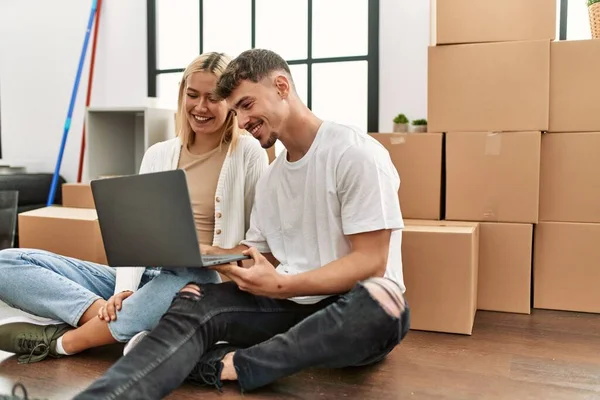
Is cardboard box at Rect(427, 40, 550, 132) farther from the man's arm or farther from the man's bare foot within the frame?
the man's bare foot

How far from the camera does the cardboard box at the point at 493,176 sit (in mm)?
1903

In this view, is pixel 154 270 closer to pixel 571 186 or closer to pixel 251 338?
pixel 251 338

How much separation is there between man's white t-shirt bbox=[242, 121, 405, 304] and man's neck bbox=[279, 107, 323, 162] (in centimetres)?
2

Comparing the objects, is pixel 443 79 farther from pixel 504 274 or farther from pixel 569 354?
pixel 569 354

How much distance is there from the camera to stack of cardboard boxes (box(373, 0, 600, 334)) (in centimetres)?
189

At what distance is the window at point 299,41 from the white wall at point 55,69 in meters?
0.13

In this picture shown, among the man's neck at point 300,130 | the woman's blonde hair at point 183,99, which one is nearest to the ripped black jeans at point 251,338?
the man's neck at point 300,130

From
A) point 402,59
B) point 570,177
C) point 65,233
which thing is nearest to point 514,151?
point 570,177

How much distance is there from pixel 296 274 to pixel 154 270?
0.51m

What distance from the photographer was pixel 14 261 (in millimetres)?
1518

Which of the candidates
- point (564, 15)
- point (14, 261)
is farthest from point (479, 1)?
point (14, 261)

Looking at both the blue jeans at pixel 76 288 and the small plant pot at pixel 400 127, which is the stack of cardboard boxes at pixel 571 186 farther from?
the blue jeans at pixel 76 288

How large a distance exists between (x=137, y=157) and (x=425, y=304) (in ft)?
5.56

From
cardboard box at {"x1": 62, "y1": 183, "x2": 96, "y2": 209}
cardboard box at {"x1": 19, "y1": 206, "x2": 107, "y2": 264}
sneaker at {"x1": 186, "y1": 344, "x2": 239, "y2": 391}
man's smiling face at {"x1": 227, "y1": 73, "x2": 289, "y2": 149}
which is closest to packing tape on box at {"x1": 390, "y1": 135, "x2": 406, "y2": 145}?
man's smiling face at {"x1": 227, "y1": 73, "x2": 289, "y2": 149}
